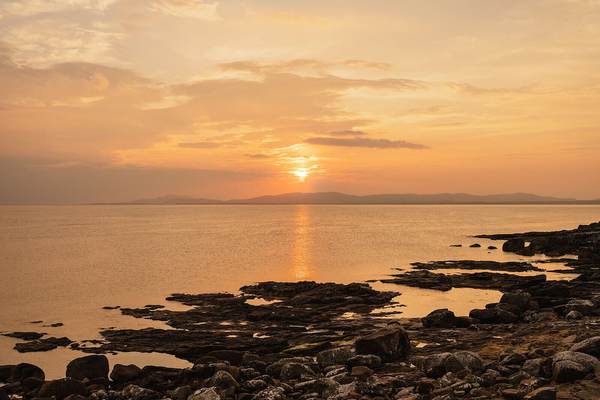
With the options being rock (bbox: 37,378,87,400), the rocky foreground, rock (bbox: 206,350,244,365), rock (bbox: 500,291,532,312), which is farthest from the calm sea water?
rock (bbox: 37,378,87,400)

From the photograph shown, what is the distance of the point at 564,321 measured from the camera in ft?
65.3

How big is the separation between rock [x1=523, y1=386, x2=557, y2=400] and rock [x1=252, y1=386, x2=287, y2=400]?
551 cm

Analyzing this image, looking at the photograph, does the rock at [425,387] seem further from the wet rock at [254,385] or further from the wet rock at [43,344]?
the wet rock at [43,344]

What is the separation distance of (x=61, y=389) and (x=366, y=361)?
872 centimetres

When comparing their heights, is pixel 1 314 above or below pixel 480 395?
below

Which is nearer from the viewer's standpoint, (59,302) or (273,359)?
(273,359)

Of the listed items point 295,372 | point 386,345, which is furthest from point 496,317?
point 295,372

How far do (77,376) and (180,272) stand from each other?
116 feet

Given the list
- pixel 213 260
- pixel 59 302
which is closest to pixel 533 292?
pixel 59 302

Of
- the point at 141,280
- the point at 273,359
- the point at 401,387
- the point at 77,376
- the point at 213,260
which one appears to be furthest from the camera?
the point at 213,260

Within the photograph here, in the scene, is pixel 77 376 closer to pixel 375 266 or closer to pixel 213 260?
pixel 375 266

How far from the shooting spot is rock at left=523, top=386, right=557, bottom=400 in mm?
10117

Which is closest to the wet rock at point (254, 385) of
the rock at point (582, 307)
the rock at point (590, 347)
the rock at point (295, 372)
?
the rock at point (295, 372)

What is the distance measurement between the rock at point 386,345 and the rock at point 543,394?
5.91 meters
